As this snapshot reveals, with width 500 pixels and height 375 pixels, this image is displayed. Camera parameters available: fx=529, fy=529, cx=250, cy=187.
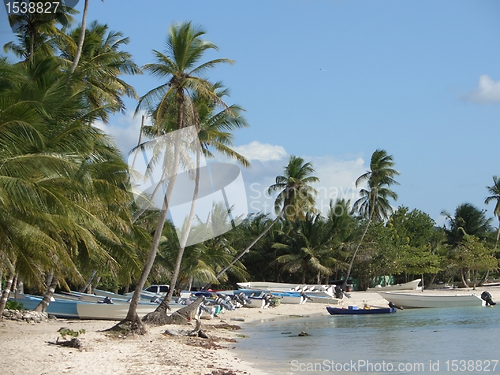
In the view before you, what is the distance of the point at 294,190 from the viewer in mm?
34125

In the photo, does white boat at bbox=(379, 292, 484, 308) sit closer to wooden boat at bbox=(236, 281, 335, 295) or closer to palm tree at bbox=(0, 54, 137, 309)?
wooden boat at bbox=(236, 281, 335, 295)

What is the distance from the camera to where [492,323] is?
75.5 feet

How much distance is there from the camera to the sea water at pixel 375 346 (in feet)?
40.9

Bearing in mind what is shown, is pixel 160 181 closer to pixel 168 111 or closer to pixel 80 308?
pixel 168 111

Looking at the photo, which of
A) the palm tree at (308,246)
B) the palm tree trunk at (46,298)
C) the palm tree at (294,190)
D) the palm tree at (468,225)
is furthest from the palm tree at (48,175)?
the palm tree at (468,225)

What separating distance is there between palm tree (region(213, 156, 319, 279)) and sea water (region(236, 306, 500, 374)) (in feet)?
32.9

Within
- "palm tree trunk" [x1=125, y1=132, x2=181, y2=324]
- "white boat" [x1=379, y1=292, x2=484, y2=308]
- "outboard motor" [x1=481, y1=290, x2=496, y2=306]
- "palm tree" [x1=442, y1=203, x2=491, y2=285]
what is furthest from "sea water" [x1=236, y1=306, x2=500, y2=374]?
"palm tree" [x1=442, y1=203, x2=491, y2=285]

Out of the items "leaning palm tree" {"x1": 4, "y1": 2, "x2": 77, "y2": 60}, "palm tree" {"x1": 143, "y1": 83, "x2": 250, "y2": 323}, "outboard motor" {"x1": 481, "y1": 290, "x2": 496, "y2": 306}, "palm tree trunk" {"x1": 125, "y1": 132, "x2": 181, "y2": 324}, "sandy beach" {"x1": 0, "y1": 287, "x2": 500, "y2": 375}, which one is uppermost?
"leaning palm tree" {"x1": 4, "y1": 2, "x2": 77, "y2": 60}

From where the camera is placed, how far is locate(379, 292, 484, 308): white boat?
106ft

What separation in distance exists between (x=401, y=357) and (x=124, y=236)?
27.5ft

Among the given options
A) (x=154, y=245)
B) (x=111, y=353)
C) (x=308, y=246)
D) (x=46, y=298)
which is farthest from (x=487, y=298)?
(x=111, y=353)

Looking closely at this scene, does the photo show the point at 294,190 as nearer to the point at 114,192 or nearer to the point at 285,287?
the point at 285,287

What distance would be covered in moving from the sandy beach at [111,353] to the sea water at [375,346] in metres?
0.92

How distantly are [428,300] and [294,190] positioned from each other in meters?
10.7
